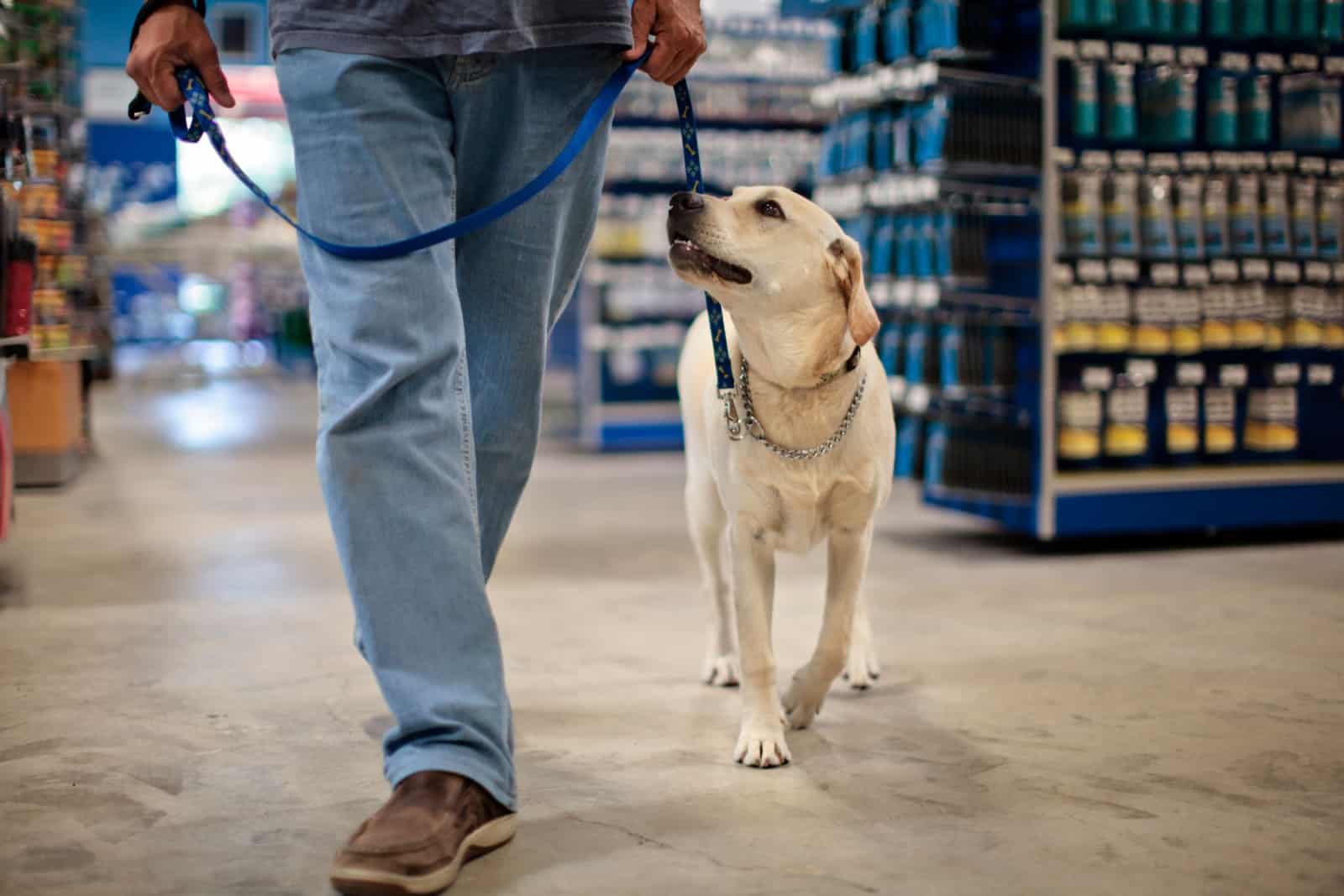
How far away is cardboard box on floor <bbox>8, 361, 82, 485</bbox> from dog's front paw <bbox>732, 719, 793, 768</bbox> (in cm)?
477

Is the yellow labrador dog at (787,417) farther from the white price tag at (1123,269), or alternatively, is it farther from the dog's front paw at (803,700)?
the white price tag at (1123,269)

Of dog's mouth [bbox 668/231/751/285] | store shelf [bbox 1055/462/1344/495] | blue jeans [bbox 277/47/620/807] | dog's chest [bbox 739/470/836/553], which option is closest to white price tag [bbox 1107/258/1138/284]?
store shelf [bbox 1055/462/1344/495]

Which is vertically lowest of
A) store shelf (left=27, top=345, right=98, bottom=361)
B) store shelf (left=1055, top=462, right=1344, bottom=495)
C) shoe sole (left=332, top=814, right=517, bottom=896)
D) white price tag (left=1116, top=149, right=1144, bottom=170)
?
store shelf (left=1055, top=462, right=1344, bottom=495)

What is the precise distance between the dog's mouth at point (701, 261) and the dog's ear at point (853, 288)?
148mm

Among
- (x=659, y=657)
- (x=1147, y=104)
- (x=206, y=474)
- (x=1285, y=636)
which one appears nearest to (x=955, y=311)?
(x=1147, y=104)

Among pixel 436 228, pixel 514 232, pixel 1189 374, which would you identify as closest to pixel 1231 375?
pixel 1189 374

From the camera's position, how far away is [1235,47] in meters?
4.78

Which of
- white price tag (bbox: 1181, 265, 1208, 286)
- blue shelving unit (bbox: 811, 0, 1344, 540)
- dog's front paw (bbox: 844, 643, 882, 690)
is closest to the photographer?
dog's front paw (bbox: 844, 643, 882, 690)

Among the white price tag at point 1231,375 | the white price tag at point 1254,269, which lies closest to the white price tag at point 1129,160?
the white price tag at point 1254,269

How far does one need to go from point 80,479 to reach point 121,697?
420cm

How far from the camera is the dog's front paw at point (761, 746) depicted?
7.18 feet

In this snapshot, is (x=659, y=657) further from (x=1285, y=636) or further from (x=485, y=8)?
(x=485, y=8)

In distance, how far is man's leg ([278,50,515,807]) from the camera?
1.68m

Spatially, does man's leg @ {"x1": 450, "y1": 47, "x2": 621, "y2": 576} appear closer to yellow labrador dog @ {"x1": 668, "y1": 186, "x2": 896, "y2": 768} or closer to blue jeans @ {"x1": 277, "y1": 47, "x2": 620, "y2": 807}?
blue jeans @ {"x1": 277, "y1": 47, "x2": 620, "y2": 807}
